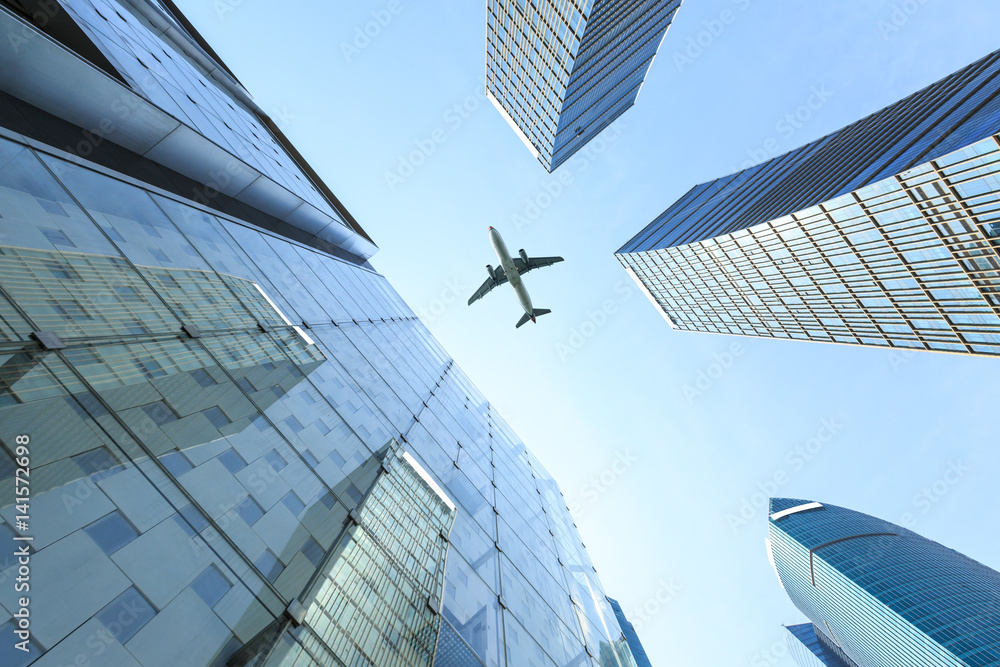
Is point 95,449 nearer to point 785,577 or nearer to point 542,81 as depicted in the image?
point 542,81

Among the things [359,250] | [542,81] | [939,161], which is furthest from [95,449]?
[542,81]

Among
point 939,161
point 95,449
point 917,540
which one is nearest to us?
point 95,449

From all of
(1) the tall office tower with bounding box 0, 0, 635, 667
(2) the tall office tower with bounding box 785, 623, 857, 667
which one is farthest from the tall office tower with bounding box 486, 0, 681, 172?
(2) the tall office tower with bounding box 785, 623, 857, 667
